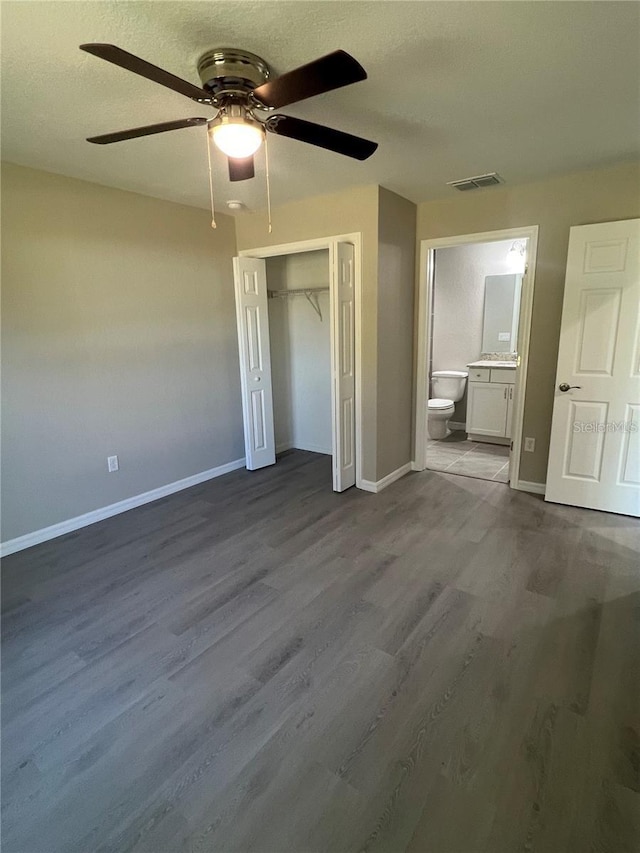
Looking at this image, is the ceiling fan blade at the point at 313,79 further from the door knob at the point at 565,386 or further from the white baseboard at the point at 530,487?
the white baseboard at the point at 530,487

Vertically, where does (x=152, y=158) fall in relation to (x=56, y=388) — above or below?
above

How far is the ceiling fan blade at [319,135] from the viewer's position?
1.67 m

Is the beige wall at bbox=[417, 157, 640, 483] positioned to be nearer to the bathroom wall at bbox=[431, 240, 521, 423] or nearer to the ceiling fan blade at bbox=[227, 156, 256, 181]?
the bathroom wall at bbox=[431, 240, 521, 423]

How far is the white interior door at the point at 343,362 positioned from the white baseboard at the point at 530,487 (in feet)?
4.68

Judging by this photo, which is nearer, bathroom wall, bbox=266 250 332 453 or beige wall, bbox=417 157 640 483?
beige wall, bbox=417 157 640 483

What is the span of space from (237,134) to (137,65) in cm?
46

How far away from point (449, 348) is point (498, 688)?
4.57 metres

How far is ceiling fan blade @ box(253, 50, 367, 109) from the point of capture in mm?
1260

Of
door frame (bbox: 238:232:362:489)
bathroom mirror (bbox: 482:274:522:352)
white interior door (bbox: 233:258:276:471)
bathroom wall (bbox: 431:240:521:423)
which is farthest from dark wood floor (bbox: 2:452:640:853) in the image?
bathroom wall (bbox: 431:240:521:423)

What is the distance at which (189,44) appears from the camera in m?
1.58

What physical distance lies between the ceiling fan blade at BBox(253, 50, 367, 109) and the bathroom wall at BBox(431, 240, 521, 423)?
14.3ft

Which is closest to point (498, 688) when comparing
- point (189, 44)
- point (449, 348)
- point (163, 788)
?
point (163, 788)

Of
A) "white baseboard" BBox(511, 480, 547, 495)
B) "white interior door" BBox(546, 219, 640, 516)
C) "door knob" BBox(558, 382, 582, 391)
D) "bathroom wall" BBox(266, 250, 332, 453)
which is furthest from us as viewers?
"bathroom wall" BBox(266, 250, 332, 453)

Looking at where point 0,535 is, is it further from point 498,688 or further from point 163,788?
point 498,688
